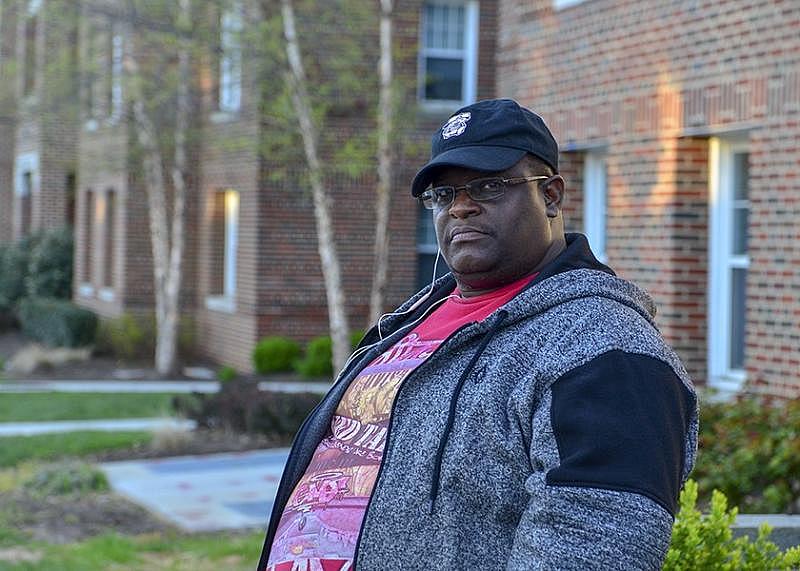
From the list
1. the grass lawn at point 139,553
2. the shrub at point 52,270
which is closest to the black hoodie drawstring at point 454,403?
the grass lawn at point 139,553

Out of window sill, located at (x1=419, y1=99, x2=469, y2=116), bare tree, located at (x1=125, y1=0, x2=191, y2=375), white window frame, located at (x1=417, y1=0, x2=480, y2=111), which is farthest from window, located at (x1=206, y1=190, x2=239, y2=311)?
white window frame, located at (x1=417, y1=0, x2=480, y2=111)

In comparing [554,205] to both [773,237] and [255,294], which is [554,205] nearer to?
[773,237]

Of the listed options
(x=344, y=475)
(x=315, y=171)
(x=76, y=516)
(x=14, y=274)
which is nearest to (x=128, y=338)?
(x=14, y=274)

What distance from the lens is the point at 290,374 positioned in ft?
58.7

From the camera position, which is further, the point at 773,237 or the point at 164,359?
the point at 164,359

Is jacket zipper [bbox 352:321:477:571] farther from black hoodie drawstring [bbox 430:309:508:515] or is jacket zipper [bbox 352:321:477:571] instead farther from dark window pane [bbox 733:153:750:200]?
dark window pane [bbox 733:153:750:200]

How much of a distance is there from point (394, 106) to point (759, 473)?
23.1 ft

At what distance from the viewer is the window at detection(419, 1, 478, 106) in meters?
18.1

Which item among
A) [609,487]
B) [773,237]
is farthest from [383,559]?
[773,237]

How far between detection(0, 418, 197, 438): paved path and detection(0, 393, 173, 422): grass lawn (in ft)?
0.85

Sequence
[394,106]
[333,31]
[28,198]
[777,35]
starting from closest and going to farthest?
[777,35], [394,106], [333,31], [28,198]

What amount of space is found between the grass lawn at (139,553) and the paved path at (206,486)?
0.47 meters

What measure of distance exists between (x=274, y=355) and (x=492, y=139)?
15356mm

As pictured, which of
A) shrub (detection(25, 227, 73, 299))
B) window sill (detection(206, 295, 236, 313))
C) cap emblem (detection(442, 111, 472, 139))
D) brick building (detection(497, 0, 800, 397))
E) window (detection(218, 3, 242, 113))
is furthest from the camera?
shrub (detection(25, 227, 73, 299))
